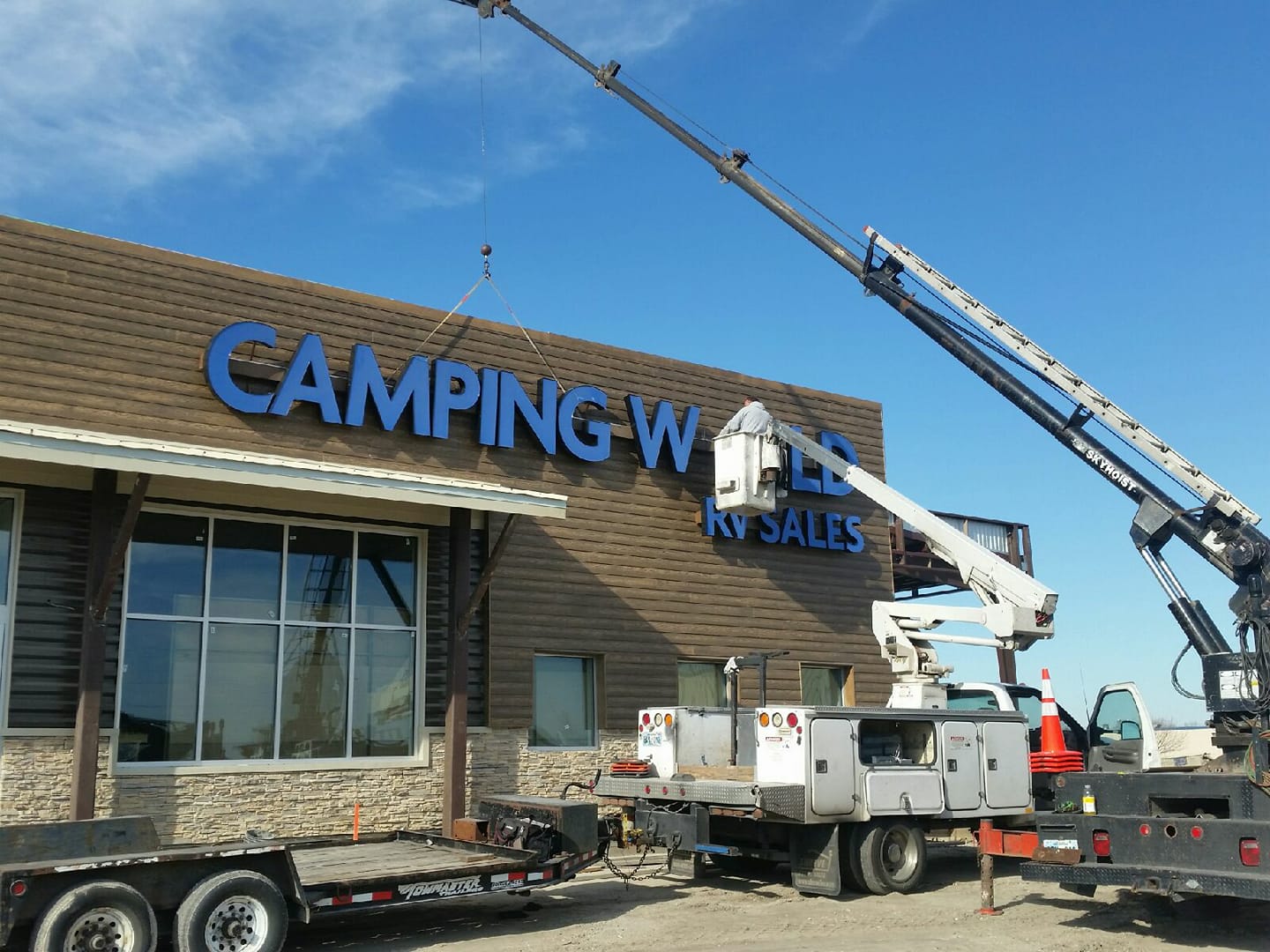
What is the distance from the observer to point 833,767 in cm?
1169

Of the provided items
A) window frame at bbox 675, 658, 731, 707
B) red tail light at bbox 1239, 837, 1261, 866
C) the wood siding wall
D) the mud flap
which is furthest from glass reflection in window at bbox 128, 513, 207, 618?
red tail light at bbox 1239, 837, 1261, 866

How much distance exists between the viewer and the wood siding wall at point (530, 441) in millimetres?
13609

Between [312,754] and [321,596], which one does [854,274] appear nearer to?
[321,596]

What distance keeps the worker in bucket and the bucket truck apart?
8.06ft

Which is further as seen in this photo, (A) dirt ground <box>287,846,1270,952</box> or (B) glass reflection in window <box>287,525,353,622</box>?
(B) glass reflection in window <box>287,525,353,622</box>

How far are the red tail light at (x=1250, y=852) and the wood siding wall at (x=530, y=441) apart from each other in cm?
936

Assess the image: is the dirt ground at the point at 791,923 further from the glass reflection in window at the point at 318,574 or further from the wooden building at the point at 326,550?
the glass reflection in window at the point at 318,574

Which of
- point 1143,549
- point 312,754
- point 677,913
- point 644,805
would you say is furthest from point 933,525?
point 312,754

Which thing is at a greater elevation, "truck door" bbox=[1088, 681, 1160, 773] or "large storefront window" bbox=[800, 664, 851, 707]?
"large storefront window" bbox=[800, 664, 851, 707]

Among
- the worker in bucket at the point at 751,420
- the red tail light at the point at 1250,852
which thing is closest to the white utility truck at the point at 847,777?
the red tail light at the point at 1250,852

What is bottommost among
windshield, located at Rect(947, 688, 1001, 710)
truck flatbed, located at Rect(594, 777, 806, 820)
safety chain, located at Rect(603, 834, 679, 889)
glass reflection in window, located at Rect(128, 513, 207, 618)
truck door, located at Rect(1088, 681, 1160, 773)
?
safety chain, located at Rect(603, 834, 679, 889)

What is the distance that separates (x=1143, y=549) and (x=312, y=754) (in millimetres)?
10238

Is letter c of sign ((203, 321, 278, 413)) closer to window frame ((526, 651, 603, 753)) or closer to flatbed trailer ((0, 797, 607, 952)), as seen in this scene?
window frame ((526, 651, 603, 753))

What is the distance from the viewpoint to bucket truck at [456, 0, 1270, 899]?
9.05 meters
